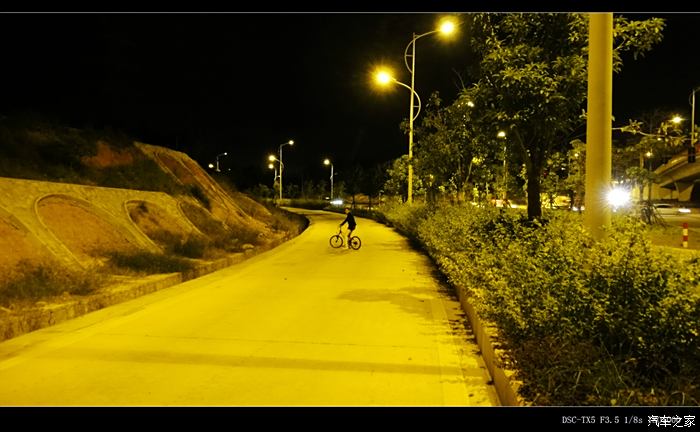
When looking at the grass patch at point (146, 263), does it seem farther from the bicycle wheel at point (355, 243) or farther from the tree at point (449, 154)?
the tree at point (449, 154)

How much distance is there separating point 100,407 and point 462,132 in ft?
54.2

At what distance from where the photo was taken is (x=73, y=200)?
14250 mm

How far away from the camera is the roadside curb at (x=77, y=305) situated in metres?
7.25

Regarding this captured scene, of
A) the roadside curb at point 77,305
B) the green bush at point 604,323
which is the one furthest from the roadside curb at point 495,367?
the roadside curb at point 77,305

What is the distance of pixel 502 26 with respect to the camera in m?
9.64

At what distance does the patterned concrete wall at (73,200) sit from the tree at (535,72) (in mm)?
8763

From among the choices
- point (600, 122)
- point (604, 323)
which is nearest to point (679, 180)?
point (600, 122)

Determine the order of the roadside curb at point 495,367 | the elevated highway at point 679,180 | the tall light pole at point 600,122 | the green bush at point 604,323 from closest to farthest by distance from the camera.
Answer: the green bush at point 604,323 → the roadside curb at point 495,367 → the tall light pole at point 600,122 → the elevated highway at point 679,180

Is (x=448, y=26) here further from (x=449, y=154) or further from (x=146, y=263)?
(x=146, y=263)

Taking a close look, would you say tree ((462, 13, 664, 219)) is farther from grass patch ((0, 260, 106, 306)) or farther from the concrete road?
grass patch ((0, 260, 106, 306))

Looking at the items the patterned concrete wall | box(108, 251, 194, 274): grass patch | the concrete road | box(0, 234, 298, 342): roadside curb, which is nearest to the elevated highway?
the patterned concrete wall

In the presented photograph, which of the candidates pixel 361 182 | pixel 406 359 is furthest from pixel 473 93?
pixel 361 182

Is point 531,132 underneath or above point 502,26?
underneath

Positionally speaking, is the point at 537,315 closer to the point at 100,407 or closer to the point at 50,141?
the point at 100,407
